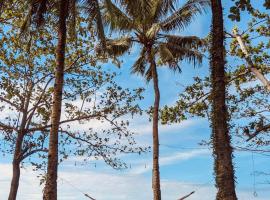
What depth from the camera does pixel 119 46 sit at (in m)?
24.8

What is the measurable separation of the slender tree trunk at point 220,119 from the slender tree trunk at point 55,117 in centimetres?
526

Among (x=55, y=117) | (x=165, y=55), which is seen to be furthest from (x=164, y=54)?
(x=55, y=117)

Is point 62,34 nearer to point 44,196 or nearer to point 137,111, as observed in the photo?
point 44,196

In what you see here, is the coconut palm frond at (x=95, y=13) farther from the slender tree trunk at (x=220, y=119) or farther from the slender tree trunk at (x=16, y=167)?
the slender tree trunk at (x=16, y=167)

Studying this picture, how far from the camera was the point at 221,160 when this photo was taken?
29.2ft

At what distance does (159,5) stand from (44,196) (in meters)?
14.5

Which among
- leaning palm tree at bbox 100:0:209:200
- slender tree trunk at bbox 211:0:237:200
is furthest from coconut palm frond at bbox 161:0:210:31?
slender tree trunk at bbox 211:0:237:200

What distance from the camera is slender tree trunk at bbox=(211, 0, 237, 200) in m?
8.73

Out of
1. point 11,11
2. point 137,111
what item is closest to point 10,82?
point 11,11

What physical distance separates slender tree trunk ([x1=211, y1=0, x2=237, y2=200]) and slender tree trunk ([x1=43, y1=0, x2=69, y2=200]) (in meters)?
5.26

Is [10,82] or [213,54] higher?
[10,82]

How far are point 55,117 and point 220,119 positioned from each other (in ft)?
20.0

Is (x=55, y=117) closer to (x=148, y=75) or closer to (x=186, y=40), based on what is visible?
(x=186, y=40)

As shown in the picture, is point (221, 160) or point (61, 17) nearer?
point (221, 160)
